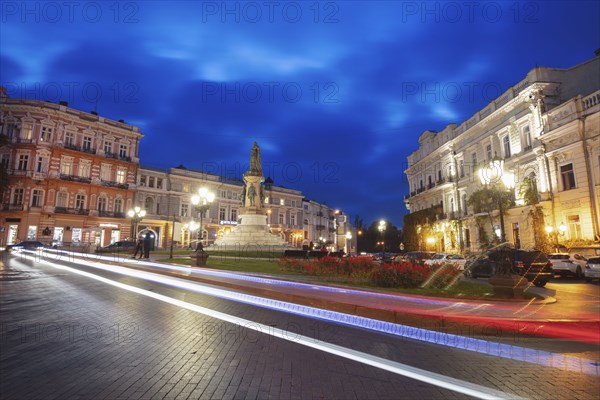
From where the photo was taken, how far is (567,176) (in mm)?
25969

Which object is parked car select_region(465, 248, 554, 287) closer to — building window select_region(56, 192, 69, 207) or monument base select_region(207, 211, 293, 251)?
monument base select_region(207, 211, 293, 251)

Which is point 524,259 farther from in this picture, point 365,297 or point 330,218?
point 330,218

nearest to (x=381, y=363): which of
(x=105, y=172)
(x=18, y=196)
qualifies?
(x=18, y=196)

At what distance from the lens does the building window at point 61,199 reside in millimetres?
45159

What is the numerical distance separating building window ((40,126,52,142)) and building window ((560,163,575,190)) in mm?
55678

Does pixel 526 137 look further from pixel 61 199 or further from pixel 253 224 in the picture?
pixel 61 199

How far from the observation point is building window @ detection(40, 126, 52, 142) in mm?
44169

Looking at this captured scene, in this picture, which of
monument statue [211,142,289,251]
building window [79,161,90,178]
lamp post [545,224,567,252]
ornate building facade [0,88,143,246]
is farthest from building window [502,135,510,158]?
building window [79,161,90,178]

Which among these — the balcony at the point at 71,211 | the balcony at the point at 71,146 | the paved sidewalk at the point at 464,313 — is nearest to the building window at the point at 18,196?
the balcony at the point at 71,211

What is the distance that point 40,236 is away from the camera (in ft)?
139

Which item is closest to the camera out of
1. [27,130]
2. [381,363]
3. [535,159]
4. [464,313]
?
[381,363]

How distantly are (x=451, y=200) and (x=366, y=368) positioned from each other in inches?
1694

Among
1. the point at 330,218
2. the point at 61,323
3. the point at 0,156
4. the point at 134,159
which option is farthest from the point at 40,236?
the point at 330,218

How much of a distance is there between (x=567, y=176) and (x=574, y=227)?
393 cm
